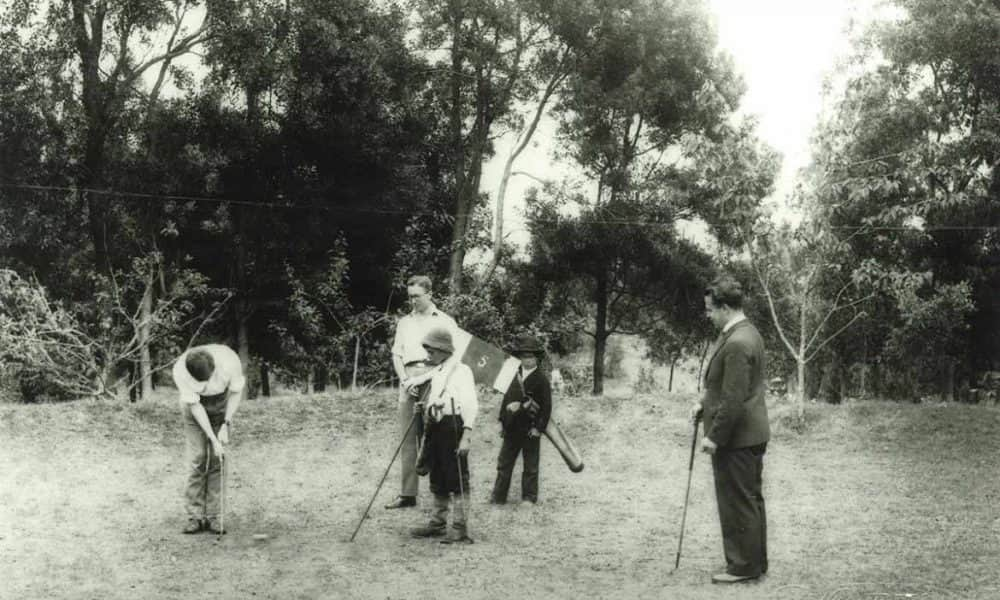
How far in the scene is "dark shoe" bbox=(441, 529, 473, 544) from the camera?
6.81 m

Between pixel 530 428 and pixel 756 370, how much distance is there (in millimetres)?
3049

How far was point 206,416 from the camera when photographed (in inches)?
273

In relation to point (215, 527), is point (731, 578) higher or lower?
higher

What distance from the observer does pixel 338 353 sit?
1844 cm

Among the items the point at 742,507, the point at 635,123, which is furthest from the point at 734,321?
the point at 635,123

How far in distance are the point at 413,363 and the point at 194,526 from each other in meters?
2.04

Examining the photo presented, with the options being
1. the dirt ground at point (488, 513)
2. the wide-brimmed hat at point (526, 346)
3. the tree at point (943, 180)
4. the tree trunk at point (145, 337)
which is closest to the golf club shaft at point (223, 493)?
the dirt ground at point (488, 513)

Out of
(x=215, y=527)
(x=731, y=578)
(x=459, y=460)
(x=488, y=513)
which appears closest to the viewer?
(x=731, y=578)

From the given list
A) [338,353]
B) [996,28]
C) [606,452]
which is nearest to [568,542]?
[606,452]

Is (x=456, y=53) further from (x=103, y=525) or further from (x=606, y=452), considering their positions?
(x=103, y=525)

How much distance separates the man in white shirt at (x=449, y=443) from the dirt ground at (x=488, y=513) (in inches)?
8.2

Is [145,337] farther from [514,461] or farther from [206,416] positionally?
[206,416]

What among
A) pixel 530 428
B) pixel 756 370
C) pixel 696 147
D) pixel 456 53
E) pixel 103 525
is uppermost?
pixel 456 53

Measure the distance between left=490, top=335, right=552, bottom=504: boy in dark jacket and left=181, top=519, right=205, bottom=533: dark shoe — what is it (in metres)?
2.49
